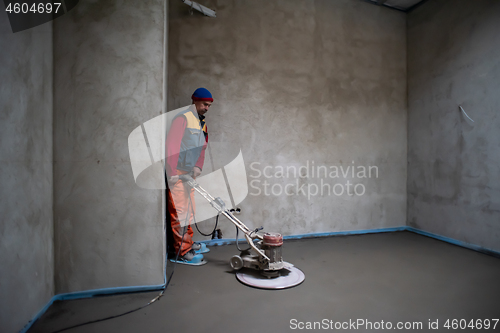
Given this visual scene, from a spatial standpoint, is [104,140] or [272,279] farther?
[272,279]

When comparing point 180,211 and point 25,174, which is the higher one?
point 25,174

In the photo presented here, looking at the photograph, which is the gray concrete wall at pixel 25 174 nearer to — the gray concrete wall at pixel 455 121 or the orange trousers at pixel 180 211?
the orange trousers at pixel 180 211

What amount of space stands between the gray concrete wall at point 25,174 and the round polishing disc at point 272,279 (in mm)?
1463

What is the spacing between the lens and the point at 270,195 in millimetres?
3727

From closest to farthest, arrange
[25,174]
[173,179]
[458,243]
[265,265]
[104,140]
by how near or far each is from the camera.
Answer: [25,174], [104,140], [265,265], [173,179], [458,243]

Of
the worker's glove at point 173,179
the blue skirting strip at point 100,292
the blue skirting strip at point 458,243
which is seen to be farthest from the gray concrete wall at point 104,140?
the blue skirting strip at point 458,243

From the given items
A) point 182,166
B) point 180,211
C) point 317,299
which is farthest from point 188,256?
point 317,299

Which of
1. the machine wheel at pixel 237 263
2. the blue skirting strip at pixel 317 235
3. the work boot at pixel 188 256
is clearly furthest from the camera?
the blue skirting strip at pixel 317 235

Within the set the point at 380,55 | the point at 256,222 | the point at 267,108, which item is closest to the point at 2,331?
the point at 256,222

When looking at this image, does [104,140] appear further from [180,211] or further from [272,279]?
[272,279]

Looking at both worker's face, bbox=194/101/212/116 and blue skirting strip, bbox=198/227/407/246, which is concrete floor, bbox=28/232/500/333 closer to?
blue skirting strip, bbox=198/227/407/246

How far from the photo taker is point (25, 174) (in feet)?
5.41

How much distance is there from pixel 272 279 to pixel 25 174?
6.36 ft

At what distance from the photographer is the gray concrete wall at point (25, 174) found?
4.78 feet
